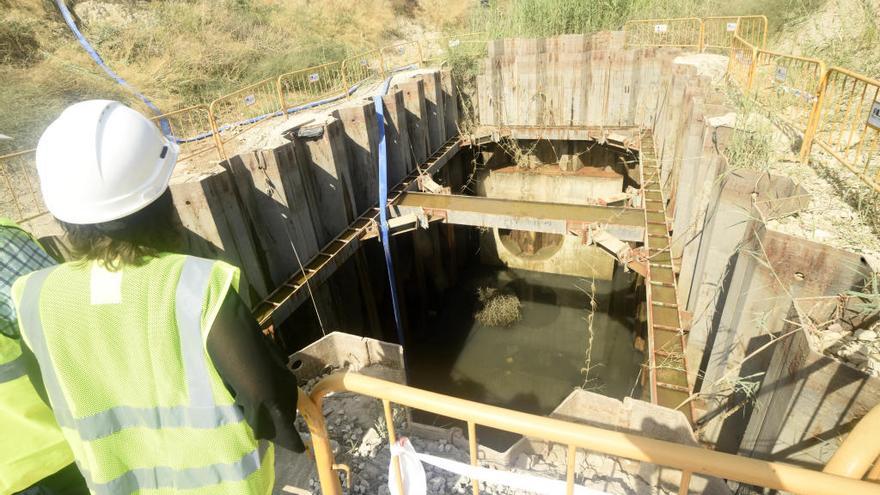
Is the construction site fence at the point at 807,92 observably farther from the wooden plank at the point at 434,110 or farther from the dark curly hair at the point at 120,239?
the wooden plank at the point at 434,110

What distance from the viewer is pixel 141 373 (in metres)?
1.62

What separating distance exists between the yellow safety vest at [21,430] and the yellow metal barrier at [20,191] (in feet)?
21.3

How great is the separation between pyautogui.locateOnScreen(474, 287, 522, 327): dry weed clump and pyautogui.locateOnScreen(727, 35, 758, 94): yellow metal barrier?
6.83 meters

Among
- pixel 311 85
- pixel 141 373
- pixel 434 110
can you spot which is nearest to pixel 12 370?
pixel 141 373

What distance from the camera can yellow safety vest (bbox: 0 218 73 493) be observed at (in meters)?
1.78

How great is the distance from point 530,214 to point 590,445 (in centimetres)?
597

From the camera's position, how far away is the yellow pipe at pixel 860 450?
155 centimetres

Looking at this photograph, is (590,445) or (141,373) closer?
(141,373)

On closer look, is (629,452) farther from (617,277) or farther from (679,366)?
(617,277)

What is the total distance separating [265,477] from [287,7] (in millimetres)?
25888

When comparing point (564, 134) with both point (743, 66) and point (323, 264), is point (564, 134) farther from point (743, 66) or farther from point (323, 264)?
point (323, 264)

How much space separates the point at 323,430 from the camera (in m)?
2.23

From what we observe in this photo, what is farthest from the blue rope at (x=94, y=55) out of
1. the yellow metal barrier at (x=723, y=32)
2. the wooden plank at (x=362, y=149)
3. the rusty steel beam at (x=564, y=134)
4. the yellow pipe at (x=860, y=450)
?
the yellow metal barrier at (x=723, y=32)

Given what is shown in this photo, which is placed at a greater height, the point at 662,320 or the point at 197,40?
the point at 197,40
